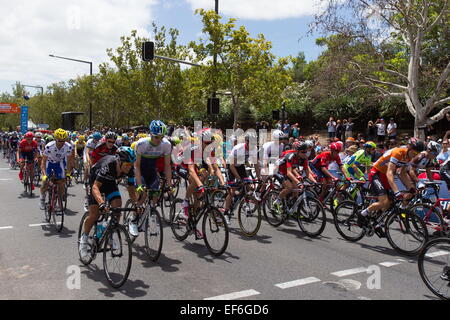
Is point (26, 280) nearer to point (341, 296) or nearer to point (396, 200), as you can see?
point (341, 296)

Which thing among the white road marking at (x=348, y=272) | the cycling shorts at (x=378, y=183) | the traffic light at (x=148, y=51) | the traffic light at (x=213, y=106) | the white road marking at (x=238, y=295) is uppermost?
the traffic light at (x=148, y=51)

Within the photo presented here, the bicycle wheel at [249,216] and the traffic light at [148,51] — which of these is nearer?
the bicycle wheel at [249,216]

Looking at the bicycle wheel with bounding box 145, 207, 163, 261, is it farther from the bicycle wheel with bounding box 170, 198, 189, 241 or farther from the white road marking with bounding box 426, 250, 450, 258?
the white road marking with bounding box 426, 250, 450, 258

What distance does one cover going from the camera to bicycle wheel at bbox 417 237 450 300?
4.85 m

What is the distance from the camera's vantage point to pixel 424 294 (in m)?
5.04

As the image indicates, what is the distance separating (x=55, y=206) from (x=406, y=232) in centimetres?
663

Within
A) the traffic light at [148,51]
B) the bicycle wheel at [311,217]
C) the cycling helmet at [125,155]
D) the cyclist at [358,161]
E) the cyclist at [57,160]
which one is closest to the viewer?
the cycling helmet at [125,155]

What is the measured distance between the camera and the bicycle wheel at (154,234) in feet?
19.9

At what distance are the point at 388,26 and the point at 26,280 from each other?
20.5m

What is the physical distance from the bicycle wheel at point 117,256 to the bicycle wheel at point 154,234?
0.95 m

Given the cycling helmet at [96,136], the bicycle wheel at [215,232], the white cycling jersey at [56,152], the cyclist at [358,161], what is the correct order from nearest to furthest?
1. the bicycle wheel at [215,232]
2. the white cycling jersey at [56,152]
3. the cyclist at [358,161]
4. the cycling helmet at [96,136]

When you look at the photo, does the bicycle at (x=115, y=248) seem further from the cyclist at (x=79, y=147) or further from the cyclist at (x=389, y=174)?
the cyclist at (x=79, y=147)

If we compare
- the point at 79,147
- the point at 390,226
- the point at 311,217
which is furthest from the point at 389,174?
the point at 79,147

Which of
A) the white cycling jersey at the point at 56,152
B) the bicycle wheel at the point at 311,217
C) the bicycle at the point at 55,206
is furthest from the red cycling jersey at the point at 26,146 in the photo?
the bicycle wheel at the point at 311,217
